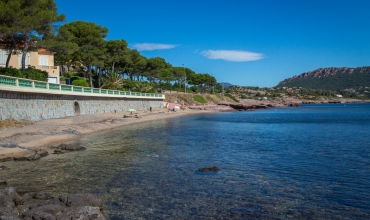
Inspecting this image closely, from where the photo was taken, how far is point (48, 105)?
1249 inches

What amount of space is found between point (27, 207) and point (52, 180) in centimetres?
392

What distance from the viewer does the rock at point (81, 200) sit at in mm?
9448

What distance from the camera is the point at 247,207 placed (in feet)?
32.7

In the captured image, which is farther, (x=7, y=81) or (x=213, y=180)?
(x=7, y=81)

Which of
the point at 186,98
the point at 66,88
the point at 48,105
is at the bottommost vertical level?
the point at 48,105

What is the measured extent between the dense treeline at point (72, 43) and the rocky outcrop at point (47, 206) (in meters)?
26.2

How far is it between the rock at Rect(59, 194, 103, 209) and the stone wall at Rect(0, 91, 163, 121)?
18023 mm

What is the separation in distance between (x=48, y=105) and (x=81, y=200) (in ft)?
81.0

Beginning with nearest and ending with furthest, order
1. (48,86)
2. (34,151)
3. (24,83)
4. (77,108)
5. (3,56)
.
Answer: (34,151) → (24,83) → (48,86) → (77,108) → (3,56)

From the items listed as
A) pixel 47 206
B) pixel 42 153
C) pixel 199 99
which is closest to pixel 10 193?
pixel 47 206

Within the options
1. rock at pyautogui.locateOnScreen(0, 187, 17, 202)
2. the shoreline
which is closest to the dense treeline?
the shoreline

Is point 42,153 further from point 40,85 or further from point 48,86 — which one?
point 48,86

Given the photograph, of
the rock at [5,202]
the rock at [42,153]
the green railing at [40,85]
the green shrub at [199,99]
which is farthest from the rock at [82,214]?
the green shrub at [199,99]

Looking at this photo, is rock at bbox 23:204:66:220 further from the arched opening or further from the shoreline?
the arched opening
